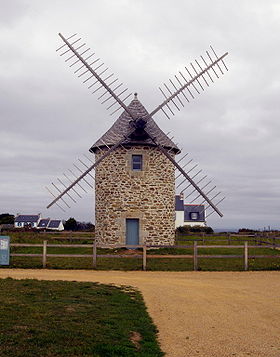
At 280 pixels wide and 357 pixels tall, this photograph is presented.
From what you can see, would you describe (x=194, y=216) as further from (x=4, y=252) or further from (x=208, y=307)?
(x=208, y=307)

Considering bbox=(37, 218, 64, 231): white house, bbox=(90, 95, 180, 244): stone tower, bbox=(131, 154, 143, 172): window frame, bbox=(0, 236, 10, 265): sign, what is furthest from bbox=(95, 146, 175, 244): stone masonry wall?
bbox=(37, 218, 64, 231): white house

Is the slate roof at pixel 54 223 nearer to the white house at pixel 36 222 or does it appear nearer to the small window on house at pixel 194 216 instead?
the white house at pixel 36 222

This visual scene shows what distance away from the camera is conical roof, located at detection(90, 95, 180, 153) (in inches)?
910

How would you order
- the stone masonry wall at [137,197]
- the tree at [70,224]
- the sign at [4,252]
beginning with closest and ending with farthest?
the sign at [4,252] → the stone masonry wall at [137,197] → the tree at [70,224]

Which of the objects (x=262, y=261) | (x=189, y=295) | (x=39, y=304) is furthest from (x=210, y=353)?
(x=262, y=261)

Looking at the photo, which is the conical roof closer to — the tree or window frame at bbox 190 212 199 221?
the tree

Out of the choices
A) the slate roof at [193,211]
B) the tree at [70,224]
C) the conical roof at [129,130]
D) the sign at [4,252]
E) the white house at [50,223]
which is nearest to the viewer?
the sign at [4,252]

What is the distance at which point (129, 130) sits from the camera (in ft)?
75.6

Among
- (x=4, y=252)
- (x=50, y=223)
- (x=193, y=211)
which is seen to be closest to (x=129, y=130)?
(x=4, y=252)

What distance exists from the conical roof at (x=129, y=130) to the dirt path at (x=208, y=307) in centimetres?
923

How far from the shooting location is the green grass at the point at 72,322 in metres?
5.81

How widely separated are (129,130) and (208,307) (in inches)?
572

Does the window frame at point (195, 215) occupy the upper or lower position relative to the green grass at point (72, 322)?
upper

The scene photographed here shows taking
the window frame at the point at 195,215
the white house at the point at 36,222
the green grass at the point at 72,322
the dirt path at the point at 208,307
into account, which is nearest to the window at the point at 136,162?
the dirt path at the point at 208,307
